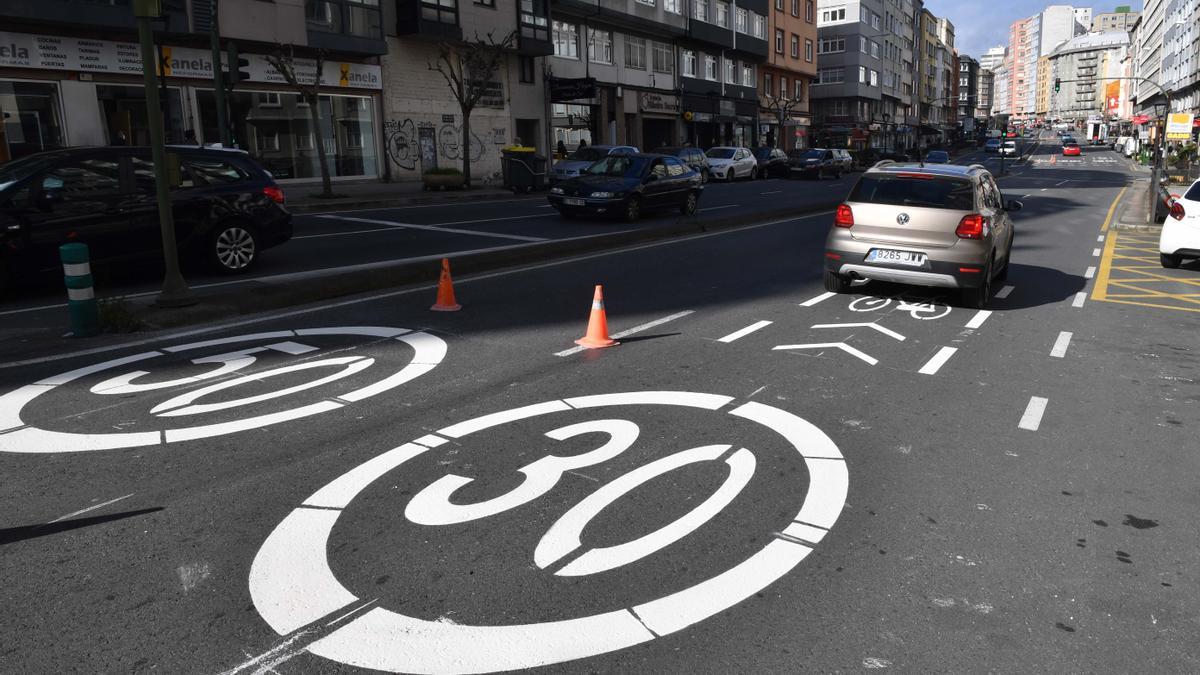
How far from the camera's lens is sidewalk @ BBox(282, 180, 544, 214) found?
21859 mm

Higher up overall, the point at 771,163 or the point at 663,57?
the point at 663,57

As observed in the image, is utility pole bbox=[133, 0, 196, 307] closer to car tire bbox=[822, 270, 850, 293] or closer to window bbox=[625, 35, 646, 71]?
car tire bbox=[822, 270, 850, 293]

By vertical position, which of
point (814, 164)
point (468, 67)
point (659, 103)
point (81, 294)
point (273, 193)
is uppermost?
point (659, 103)

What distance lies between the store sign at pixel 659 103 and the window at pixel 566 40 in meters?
5.93

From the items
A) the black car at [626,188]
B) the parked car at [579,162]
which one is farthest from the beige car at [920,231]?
the parked car at [579,162]

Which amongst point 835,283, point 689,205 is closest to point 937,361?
point 835,283

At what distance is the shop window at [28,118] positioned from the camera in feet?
68.3

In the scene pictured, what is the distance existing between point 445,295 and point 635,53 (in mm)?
39917

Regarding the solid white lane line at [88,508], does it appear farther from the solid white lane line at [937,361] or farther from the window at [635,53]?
the window at [635,53]

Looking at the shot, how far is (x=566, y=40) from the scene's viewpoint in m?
40.5

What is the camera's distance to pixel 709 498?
4.18m

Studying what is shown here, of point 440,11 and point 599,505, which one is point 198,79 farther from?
point 599,505

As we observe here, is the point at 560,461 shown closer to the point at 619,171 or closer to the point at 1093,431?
the point at 1093,431

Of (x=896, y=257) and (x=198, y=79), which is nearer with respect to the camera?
(x=896, y=257)
